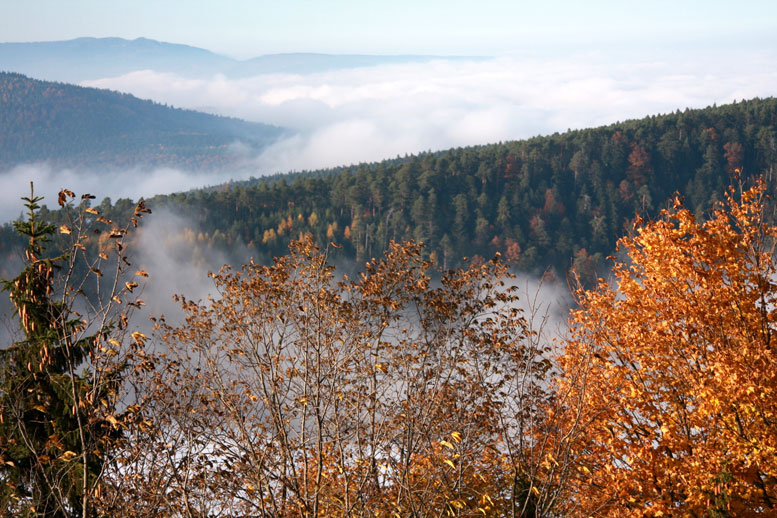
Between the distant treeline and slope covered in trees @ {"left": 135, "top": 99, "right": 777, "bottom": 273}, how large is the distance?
244 millimetres

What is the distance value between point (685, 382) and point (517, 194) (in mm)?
135556

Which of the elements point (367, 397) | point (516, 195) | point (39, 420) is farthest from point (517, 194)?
point (39, 420)

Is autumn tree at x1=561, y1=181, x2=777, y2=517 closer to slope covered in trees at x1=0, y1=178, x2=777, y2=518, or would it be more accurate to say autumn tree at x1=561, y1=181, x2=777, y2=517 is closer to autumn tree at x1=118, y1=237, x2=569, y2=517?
slope covered in trees at x1=0, y1=178, x2=777, y2=518

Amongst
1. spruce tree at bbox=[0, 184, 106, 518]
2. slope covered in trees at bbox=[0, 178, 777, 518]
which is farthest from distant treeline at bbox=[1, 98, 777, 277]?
spruce tree at bbox=[0, 184, 106, 518]

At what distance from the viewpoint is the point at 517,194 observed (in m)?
149

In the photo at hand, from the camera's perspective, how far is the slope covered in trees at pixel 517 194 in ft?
445

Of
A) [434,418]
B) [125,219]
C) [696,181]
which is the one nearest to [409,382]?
[434,418]

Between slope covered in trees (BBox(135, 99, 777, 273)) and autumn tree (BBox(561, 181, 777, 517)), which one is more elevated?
slope covered in trees (BBox(135, 99, 777, 273))

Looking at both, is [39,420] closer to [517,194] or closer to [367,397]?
[367,397]

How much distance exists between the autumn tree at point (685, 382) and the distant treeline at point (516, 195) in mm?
107338

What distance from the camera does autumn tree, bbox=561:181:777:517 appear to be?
46.6 feet

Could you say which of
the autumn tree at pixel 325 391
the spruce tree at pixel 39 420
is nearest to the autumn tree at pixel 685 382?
the autumn tree at pixel 325 391

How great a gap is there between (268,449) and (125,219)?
110318 millimetres

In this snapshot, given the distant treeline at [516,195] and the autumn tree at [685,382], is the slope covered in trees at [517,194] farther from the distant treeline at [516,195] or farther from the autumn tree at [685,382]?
the autumn tree at [685,382]
